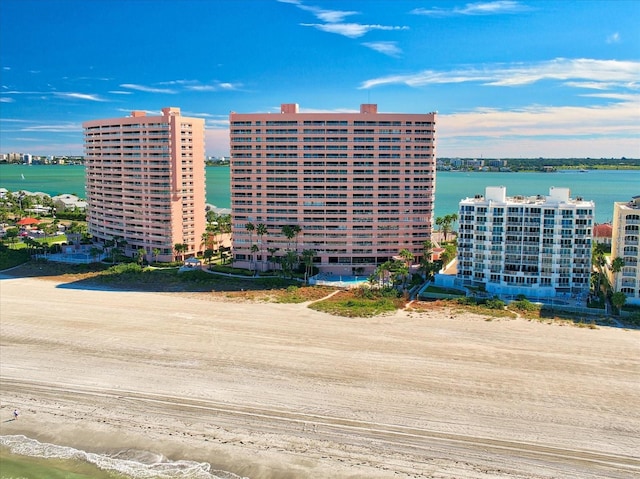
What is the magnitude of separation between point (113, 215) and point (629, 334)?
7482cm

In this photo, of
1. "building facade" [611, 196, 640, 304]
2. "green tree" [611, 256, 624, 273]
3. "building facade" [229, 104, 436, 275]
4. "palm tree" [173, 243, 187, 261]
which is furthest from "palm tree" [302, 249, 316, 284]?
"building facade" [611, 196, 640, 304]

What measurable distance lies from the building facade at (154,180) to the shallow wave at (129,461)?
5200cm

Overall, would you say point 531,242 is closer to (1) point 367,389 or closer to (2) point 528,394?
(2) point 528,394

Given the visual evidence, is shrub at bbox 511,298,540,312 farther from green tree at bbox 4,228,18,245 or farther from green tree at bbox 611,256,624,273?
green tree at bbox 4,228,18,245

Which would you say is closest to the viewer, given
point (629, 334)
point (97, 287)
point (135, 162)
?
point (629, 334)

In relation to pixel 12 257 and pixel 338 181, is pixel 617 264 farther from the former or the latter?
pixel 12 257

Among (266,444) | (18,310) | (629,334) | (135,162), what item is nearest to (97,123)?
(135,162)

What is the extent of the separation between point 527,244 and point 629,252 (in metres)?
10.0

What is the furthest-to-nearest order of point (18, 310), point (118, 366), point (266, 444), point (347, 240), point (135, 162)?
point (135, 162), point (347, 240), point (18, 310), point (118, 366), point (266, 444)

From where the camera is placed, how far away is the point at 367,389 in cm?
3834

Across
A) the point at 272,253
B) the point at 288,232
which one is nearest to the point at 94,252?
the point at 272,253

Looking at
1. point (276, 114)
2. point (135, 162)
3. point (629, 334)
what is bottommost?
point (629, 334)

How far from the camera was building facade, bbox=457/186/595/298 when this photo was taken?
202 ft

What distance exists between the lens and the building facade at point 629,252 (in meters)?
57.3
